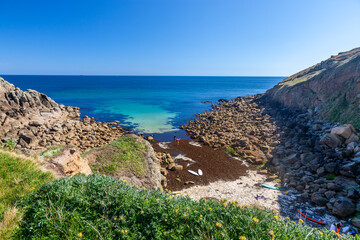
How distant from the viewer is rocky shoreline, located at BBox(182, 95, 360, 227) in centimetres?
1221

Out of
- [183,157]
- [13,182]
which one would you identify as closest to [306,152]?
[183,157]

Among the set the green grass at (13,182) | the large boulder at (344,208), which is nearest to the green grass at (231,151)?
the large boulder at (344,208)

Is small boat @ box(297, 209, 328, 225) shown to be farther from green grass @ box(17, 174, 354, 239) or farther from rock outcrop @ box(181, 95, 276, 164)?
green grass @ box(17, 174, 354, 239)

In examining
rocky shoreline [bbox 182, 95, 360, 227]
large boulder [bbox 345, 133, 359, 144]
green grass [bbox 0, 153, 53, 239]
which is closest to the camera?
green grass [bbox 0, 153, 53, 239]

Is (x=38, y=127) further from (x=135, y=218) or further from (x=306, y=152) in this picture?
(x=306, y=152)

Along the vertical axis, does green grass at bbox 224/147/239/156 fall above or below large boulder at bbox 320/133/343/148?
below

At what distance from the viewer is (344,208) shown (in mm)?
10664

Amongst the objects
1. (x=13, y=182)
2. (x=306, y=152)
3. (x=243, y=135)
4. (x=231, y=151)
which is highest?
(x=13, y=182)

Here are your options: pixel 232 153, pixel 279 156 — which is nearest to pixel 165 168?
pixel 232 153

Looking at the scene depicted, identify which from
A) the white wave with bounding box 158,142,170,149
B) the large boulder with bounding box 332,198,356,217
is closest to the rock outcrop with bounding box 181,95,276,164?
the white wave with bounding box 158,142,170,149

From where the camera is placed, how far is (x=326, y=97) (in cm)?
2714

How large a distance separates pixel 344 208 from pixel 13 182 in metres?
16.0

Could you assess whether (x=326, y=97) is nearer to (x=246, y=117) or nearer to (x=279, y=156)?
(x=246, y=117)

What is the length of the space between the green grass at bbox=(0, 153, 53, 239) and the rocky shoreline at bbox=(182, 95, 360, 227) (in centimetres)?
1505
